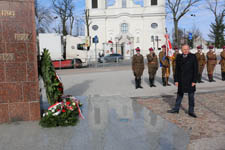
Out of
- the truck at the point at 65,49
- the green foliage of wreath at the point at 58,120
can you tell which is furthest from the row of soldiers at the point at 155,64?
the truck at the point at 65,49

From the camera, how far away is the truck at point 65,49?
72.3 ft

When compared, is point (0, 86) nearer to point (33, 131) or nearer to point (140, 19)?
point (33, 131)

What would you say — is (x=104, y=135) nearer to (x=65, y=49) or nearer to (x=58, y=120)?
(x=58, y=120)

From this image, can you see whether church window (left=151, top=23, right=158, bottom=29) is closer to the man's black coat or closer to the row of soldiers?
the row of soldiers

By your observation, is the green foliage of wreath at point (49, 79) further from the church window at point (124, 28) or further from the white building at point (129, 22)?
the church window at point (124, 28)

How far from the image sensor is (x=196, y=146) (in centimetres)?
374

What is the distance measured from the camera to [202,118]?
526cm

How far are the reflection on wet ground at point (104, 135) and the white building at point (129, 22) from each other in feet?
144

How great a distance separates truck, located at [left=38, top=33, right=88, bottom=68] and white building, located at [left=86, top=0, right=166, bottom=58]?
24610 mm

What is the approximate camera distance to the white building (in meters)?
49.2

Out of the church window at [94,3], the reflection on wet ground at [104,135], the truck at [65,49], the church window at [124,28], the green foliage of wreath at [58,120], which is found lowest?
the reflection on wet ground at [104,135]

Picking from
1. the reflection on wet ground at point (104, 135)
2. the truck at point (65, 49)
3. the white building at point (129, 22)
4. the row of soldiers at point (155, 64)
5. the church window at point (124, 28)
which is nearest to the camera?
the reflection on wet ground at point (104, 135)

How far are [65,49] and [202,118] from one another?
20602 millimetres

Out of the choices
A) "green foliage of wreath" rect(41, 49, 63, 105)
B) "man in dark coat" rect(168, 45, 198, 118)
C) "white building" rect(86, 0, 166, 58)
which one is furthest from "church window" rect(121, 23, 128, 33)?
"green foliage of wreath" rect(41, 49, 63, 105)
